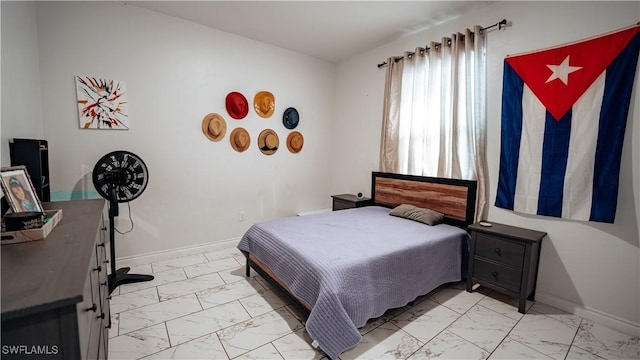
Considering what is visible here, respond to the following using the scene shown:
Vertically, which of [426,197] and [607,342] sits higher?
[426,197]

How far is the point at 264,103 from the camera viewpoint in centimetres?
372

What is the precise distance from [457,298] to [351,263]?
1295mm

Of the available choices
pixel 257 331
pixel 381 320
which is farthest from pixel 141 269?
pixel 381 320

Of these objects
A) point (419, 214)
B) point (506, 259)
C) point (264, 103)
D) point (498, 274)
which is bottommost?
point (498, 274)

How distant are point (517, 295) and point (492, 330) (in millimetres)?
449

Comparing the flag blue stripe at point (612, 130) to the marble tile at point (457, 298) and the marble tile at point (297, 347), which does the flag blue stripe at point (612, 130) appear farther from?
the marble tile at point (297, 347)

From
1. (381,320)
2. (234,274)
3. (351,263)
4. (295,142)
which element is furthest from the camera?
(295,142)

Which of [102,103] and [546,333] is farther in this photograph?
[102,103]

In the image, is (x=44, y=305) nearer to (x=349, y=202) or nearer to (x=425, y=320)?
(x=425, y=320)

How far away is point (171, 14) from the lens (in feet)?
9.73

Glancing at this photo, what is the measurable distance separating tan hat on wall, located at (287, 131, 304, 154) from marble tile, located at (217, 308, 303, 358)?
2413 millimetres

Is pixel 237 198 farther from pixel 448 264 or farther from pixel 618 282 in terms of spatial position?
pixel 618 282

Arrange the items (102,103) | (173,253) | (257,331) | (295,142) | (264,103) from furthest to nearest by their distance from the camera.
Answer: (295,142), (264,103), (173,253), (102,103), (257,331)

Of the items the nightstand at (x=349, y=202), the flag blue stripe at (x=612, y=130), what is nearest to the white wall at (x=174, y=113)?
the nightstand at (x=349, y=202)
